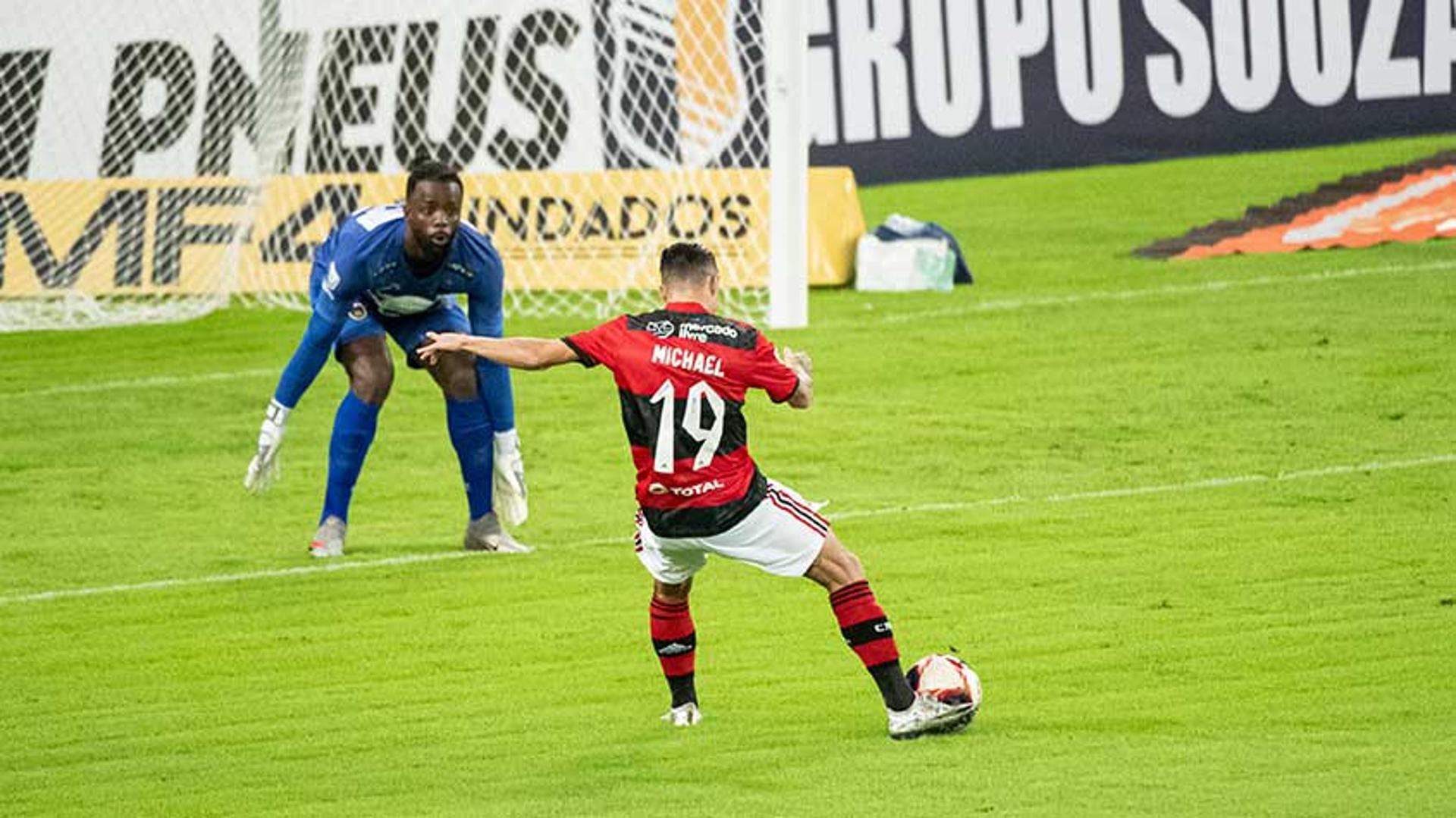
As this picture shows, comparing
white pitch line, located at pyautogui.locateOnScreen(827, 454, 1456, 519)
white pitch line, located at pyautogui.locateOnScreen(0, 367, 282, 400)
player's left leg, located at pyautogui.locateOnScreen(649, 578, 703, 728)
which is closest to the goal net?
white pitch line, located at pyautogui.locateOnScreen(0, 367, 282, 400)

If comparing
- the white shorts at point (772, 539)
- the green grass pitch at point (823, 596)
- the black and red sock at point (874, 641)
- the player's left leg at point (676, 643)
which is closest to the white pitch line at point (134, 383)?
the green grass pitch at point (823, 596)

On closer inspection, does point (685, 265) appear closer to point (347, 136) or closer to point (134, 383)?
point (134, 383)

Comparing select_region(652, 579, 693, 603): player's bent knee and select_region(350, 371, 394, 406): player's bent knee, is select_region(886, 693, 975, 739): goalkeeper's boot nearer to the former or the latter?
select_region(652, 579, 693, 603): player's bent knee

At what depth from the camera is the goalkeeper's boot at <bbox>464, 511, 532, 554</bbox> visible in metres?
12.3

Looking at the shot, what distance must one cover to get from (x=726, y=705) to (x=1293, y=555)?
11.0ft

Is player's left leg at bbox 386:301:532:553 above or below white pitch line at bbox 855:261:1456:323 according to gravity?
above

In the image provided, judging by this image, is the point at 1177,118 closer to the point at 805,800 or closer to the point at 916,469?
the point at 916,469

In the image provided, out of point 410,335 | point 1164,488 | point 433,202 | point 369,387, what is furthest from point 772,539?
point 1164,488

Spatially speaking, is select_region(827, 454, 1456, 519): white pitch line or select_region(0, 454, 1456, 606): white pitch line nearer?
select_region(0, 454, 1456, 606): white pitch line

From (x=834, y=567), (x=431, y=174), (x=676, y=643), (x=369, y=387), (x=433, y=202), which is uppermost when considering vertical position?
(x=431, y=174)

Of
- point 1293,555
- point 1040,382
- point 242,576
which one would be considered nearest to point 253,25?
point 1040,382

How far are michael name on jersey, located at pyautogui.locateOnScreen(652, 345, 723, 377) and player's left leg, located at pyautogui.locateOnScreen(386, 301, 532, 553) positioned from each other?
3865mm

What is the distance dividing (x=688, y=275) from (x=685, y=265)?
4cm

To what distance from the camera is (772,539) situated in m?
8.31
